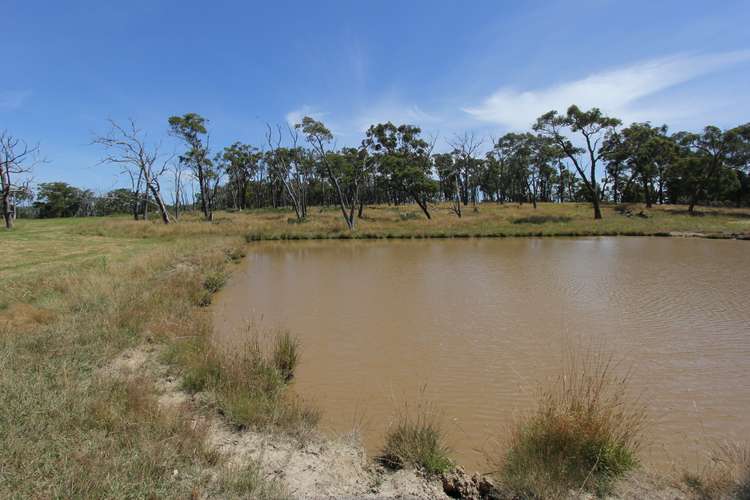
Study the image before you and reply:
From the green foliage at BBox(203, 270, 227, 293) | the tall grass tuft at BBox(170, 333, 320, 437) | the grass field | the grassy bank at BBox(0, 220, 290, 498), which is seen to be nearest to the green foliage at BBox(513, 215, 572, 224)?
the green foliage at BBox(203, 270, 227, 293)

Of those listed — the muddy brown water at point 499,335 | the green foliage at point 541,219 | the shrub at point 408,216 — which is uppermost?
the shrub at point 408,216

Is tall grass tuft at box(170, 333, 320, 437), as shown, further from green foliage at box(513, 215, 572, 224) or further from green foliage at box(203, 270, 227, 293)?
green foliage at box(513, 215, 572, 224)

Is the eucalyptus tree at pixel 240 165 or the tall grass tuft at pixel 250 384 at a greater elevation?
the eucalyptus tree at pixel 240 165

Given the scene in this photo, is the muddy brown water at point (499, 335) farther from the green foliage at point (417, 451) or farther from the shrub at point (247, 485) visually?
the shrub at point (247, 485)

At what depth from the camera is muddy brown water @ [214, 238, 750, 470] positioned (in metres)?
4.51

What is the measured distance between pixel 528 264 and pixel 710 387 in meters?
10.6

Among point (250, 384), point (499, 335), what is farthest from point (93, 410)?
point (499, 335)

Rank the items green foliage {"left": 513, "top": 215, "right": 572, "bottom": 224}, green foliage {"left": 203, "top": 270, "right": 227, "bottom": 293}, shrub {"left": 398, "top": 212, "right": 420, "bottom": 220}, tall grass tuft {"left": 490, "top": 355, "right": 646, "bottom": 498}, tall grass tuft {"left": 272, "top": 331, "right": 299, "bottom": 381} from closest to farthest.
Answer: tall grass tuft {"left": 490, "top": 355, "right": 646, "bottom": 498} → tall grass tuft {"left": 272, "top": 331, "right": 299, "bottom": 381} → green foliage {"left": 203, "top": 270, "right": 227, "bottom": 293} → green foliage {"left": 513, "top": 215, "right": 572, "bottom": 224} → shrub {"left": 398, "top": 212, "right": 420, "bottom": 220}

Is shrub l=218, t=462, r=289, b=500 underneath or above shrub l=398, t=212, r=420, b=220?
underneath

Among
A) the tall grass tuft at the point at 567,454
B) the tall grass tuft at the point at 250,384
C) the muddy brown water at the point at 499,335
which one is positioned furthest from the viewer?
the muddy brown water at the point at 499,335

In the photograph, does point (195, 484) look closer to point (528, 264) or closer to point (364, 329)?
point (364, 329)

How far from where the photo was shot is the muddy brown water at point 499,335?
4512 millimetres

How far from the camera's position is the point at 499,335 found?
727cm

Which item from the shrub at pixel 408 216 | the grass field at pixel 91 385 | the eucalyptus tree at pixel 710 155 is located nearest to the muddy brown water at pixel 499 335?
the grass field at pixel 91 385
